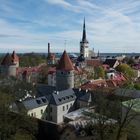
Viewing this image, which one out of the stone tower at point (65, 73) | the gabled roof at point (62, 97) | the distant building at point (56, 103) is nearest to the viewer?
the distant building at point (56, 103)

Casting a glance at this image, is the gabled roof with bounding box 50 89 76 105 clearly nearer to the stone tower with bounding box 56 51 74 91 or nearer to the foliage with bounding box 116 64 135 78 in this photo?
the stone tower with bounding box 56 51 74 91

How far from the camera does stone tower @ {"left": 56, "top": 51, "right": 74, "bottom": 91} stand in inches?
1304

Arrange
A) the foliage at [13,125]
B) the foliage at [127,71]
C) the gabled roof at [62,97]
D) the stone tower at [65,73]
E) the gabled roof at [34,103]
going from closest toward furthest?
the foliage at [13,125] → the gabled roof at [34,103] → the gabled roof at [62,97] → the stone tower at [65,73] → the foliage at [127,71]

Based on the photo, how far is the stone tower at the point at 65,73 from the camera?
109 ft

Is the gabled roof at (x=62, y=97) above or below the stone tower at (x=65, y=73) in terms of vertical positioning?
below

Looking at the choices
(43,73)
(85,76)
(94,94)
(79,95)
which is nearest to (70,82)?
(79,95)

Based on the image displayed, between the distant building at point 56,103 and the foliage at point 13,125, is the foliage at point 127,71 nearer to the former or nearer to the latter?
the distant building at point 56,103

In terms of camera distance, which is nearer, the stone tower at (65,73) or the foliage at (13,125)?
the foliage at (13,125)

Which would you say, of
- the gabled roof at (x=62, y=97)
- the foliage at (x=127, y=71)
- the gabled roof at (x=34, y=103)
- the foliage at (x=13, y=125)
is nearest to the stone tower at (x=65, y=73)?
the gabled roof at (x=62, y=97)

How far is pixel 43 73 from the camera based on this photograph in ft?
158

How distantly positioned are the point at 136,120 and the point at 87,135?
434 centimetres

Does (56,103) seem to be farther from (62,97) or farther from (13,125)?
(13,125)

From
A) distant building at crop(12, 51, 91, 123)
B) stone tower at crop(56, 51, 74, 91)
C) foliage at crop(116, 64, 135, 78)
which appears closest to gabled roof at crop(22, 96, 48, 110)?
distant building at crop(12, 51, 91, 123)

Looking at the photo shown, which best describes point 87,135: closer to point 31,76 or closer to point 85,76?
point 85,76
